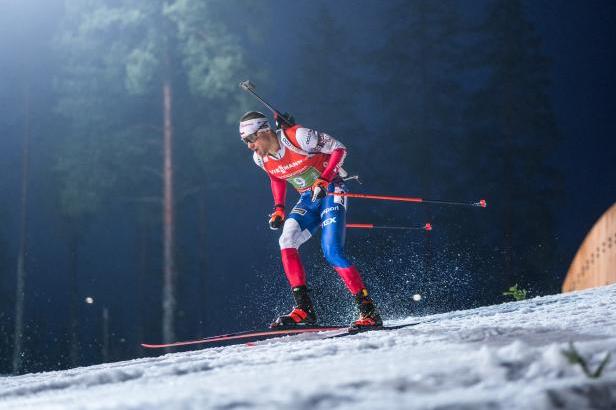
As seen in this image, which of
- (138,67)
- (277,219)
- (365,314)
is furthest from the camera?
(138,67)

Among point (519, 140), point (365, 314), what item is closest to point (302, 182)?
point (365, 314)

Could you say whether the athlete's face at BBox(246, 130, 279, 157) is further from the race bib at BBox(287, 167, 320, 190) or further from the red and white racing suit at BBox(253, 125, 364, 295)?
the race bib at BBox(287, 167, 320, 190)

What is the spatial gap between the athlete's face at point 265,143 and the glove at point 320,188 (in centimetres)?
65

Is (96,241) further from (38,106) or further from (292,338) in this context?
(292,338)

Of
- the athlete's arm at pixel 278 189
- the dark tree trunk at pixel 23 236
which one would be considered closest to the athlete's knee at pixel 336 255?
the athlete's arm at pixel 278 189

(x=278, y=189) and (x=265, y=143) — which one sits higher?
(x=265, y=143)

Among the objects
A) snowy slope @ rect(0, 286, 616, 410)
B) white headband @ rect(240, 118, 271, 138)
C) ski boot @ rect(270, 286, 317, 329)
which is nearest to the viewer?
→ snowy slope @ rect(0, 286, 616, 410)

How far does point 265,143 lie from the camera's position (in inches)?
271

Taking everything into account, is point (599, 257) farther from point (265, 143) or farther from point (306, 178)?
point (265, 143)

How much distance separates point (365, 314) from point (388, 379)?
3.61 meters

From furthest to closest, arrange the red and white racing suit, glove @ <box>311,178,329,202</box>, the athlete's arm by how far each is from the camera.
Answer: the athlete's arm, the red and white racing suit, glove @ <box>311,178,329,202</box>

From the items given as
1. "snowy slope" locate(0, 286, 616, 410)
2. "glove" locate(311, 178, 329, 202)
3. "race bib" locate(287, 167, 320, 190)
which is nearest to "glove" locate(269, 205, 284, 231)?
"race bib" locate(287, 167, 320, 190)

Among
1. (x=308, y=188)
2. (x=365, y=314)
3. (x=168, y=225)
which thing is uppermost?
(x=168, y=225)

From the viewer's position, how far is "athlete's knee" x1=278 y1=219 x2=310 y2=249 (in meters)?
6.82
